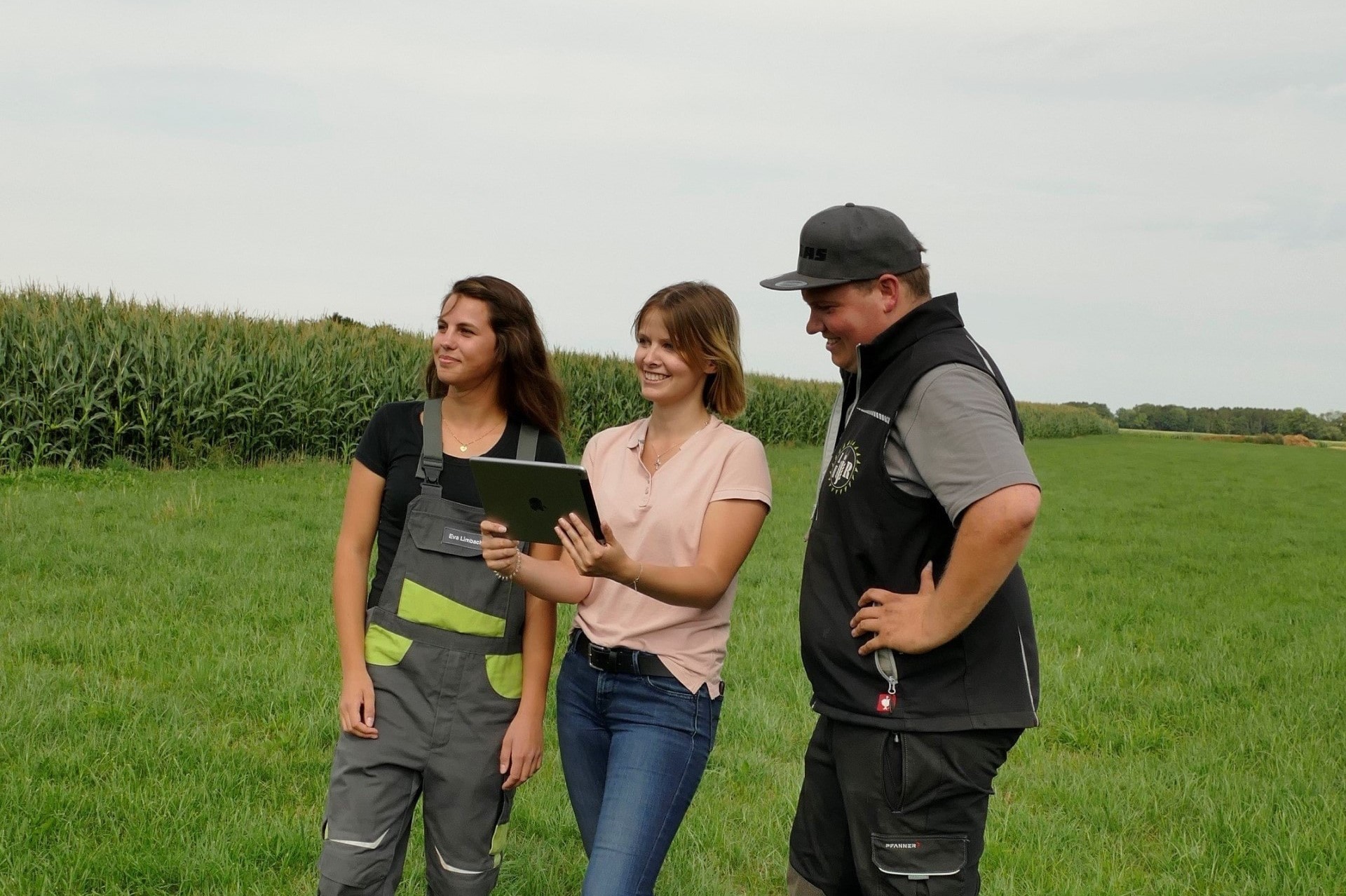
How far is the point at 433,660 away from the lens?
9.32 ft

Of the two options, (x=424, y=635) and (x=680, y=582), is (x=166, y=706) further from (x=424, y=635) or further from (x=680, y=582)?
(x=680, y=582)

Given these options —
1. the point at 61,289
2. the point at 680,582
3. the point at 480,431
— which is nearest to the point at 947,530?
the point at 680,582

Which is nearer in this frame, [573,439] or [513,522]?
[513,522]

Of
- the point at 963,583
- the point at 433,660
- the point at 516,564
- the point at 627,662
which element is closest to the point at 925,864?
the point at 963,583

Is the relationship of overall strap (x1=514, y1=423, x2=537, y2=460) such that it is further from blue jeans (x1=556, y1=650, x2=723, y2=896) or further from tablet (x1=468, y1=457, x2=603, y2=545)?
blue jeans (x1=556, y1=650, x2=723, y2=896)

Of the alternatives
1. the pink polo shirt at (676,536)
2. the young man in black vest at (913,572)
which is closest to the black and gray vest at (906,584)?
the young man in black vest at (913,572)

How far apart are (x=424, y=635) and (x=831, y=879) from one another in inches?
45.8

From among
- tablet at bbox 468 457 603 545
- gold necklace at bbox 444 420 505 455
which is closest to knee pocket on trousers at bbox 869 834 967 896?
tablet at bbox 468 457 603 545

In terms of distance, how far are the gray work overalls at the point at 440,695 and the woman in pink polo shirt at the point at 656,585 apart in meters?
0.17

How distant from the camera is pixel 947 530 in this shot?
2408 millimetres

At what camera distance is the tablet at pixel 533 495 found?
2.44m

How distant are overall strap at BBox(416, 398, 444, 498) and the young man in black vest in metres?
0.95

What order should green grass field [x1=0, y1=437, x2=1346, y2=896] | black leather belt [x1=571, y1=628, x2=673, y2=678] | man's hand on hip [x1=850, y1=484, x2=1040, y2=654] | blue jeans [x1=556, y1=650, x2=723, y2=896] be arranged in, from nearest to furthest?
man's hand on hip [x1=850, y1=484, x2=1040, y2=654] < blue jeans [x1=556, y1=650, x2=723, y2=896] < black leather belt [x1=571, y1=628, x2=673, y2=678] < green grass field [x1=0, y1=437, x2=1346, y2=896]

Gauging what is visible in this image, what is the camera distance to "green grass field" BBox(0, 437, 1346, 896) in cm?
416
